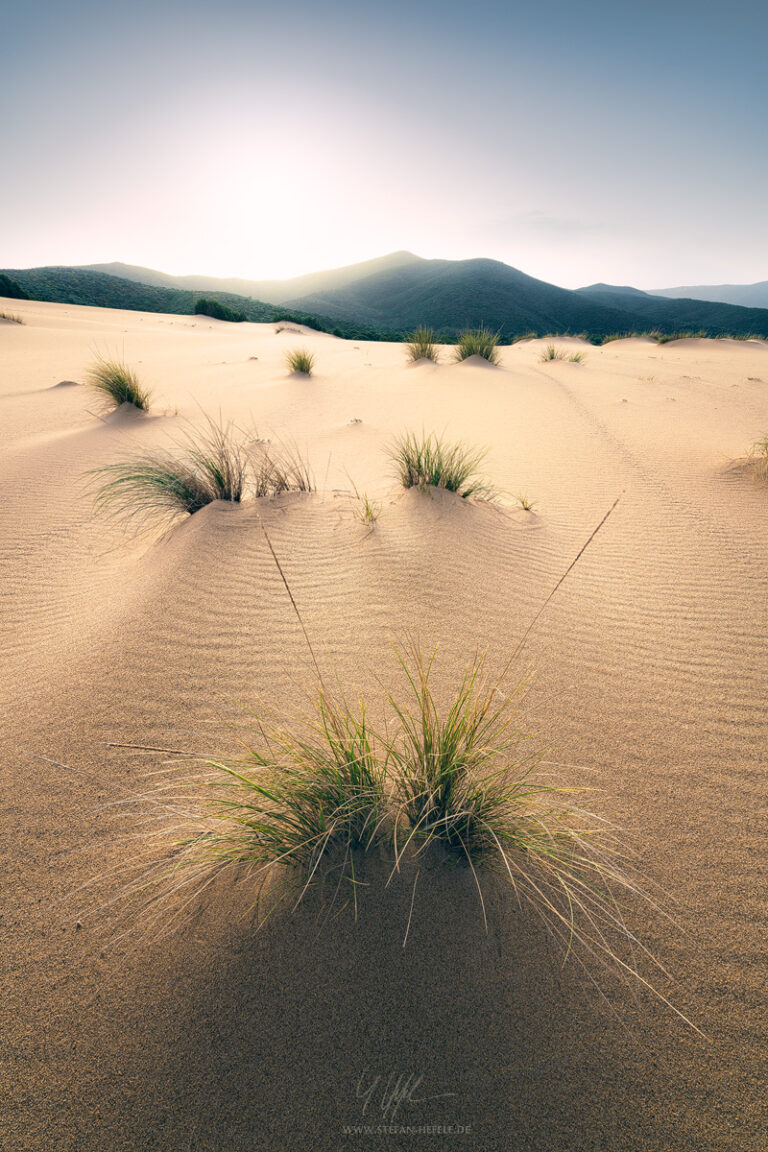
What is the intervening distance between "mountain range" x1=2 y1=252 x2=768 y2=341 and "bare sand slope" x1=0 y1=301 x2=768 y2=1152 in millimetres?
28566

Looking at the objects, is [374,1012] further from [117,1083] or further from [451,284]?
[451,284]

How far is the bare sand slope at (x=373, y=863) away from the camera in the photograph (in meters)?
1.00

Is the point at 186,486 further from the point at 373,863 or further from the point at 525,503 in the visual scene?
the point at 373,863

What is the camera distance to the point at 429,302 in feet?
270

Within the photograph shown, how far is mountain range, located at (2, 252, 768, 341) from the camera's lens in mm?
39531

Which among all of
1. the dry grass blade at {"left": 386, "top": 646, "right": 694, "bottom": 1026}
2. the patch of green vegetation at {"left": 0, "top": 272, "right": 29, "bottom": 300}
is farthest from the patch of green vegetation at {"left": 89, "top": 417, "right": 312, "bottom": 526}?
the patch of green vegetation at {"left": 0, "top": 272, "right": 29, "bottom": 300}

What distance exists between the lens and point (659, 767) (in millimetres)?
1760

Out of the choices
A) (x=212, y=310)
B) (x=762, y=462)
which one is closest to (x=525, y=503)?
(x=762, y=462)

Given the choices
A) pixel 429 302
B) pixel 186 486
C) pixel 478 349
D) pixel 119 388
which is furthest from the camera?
pixel 429 302

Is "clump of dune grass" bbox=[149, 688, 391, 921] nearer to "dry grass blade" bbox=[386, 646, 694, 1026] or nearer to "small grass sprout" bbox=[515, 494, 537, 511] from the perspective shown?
"dry grass blade" bbox=[386, 646, 694, 1026]

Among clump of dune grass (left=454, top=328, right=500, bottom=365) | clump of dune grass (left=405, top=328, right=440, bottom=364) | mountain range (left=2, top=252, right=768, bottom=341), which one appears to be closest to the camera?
clump of dune grass (left=454, top=328, right=500, bottom=365)

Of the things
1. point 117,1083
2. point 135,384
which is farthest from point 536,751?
point 135,384

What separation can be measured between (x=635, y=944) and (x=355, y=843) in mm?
809

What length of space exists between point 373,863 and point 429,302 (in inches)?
3772
